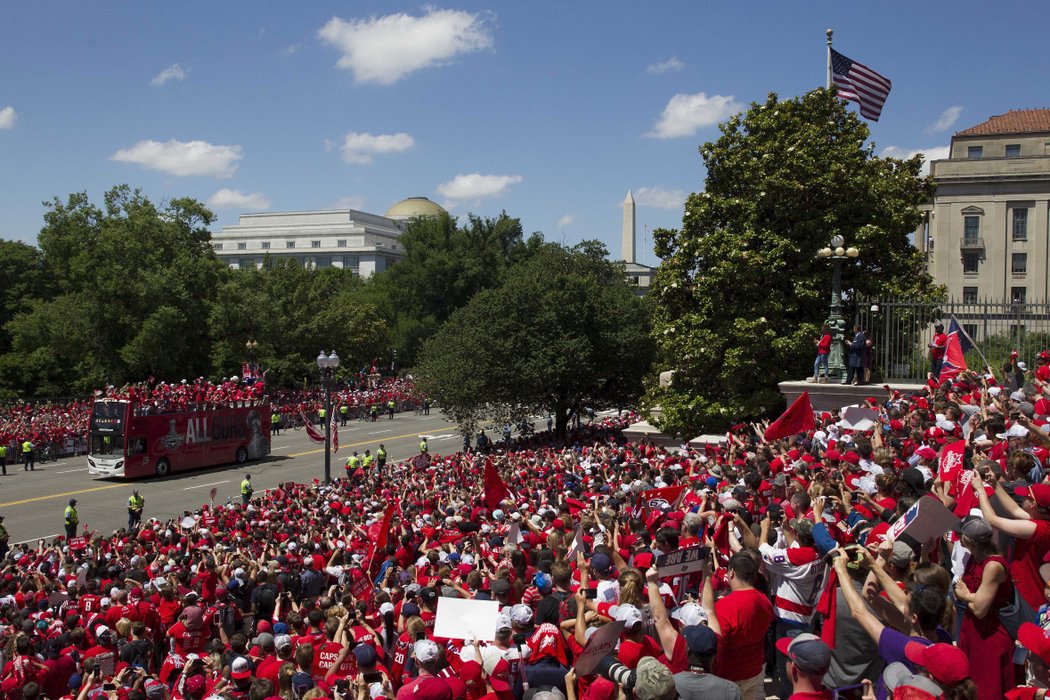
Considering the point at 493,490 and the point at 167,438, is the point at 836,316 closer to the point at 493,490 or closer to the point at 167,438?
the point at 493,490

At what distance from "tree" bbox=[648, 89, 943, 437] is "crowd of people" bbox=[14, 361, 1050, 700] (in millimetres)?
10768

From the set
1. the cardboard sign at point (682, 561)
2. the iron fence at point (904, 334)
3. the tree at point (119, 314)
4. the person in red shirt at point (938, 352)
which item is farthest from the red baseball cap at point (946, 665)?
the tree at point (119, 314)

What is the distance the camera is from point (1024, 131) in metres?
61.7

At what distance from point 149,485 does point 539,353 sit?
1684cm

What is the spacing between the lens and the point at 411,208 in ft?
454

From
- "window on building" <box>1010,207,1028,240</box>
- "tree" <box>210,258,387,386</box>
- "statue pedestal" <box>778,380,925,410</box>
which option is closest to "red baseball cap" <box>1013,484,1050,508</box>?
"statue pedestal" <box>778,380,925,410</box>

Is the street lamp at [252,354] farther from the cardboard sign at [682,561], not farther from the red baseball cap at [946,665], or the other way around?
the red baseball cap at [946,665]

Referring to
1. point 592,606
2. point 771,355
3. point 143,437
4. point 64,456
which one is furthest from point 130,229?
point 592,606

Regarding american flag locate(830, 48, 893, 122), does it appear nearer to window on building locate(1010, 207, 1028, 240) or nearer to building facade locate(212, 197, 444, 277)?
window on building locate(1010, 207, 1028, 240)

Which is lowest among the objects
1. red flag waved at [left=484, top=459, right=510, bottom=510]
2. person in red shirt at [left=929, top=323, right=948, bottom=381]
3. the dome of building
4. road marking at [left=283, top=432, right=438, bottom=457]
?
road marking at [left=283, top=432, right=438, bottom=457]

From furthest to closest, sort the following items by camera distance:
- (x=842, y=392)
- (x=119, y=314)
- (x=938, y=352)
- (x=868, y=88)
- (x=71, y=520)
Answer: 1. (x=119, y=314)
2. (x=868, y=88)
3. (x=71, y=520)
4. (x=842, y=392)
5. (x=938, y=352)

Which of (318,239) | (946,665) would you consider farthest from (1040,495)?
(318,239)

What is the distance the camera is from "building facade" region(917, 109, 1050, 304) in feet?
179

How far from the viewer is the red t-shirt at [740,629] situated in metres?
5.50
